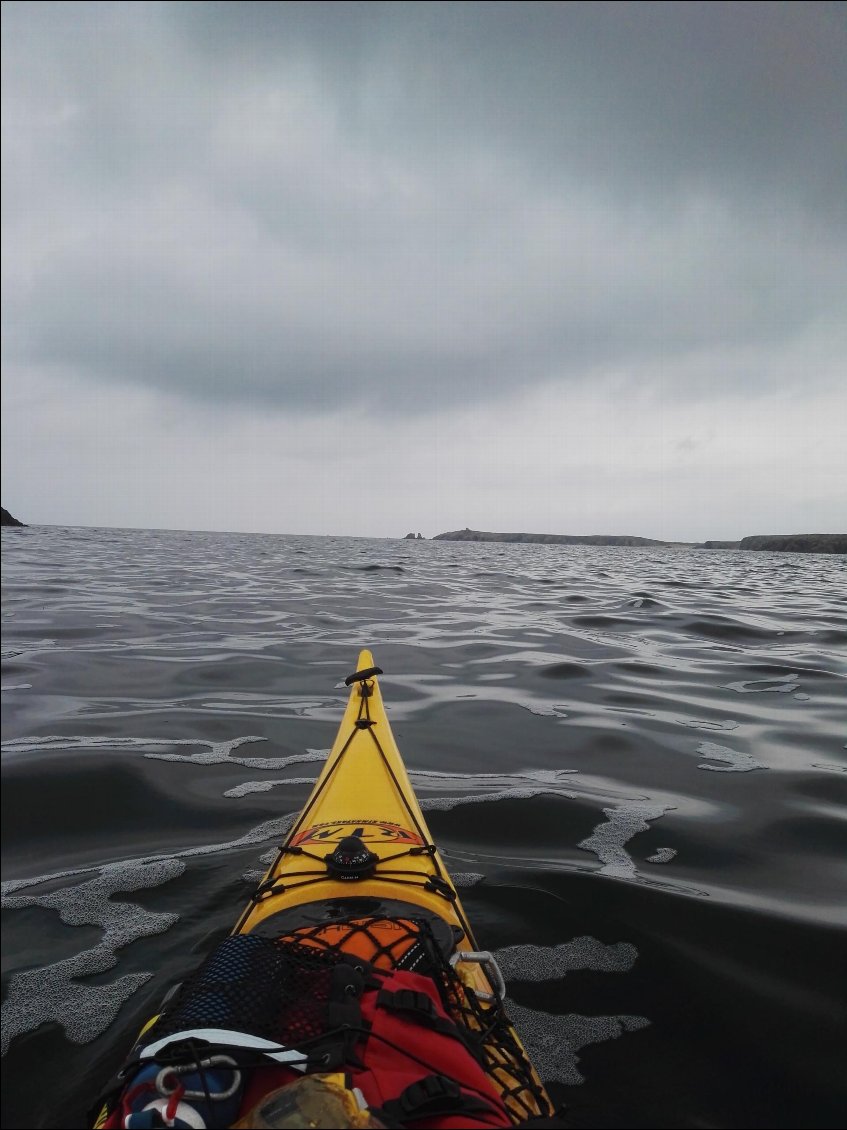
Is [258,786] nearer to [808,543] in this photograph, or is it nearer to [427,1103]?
[427,1103]

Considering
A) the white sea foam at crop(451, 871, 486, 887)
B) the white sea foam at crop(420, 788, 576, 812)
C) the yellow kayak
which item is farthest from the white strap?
the white sea foam at crop(420, 788, 576, 812)

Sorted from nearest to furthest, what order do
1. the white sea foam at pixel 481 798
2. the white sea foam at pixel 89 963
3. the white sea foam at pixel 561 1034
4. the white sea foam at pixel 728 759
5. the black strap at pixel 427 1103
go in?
the black strap at pixel 427 1103
the white sea foam at pixel 561 1034
the white sea foam at pixel 89 963
the white sea foam at pixel 481 798
the white sea foam at pixel 728 759

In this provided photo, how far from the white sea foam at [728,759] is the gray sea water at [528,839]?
0.03 metres

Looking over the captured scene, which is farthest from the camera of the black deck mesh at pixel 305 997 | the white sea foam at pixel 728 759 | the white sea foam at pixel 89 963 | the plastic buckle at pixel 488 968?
the white sea foam at pixel 728 759

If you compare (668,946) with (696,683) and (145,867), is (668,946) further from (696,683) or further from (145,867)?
(696,683)

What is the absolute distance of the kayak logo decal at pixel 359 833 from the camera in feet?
10.7

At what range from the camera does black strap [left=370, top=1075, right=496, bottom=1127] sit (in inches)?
59.1

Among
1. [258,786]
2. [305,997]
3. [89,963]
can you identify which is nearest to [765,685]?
[258,786]

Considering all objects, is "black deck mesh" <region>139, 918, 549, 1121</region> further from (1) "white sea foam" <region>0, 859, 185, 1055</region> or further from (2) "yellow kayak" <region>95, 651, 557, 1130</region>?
(1) "white sea foam" <region>0, 859, 185, 1055</region>

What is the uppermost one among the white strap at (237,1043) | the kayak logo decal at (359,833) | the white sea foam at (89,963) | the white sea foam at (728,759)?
the white strap at (237,1043)

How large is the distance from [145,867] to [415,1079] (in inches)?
105

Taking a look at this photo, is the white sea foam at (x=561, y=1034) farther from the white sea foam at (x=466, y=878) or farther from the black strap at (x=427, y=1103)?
the black strap at (x=427, y=1103)

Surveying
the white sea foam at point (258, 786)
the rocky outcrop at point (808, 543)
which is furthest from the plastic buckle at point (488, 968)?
the rocky outcrop at point (808, 543)

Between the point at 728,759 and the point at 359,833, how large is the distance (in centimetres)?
397
